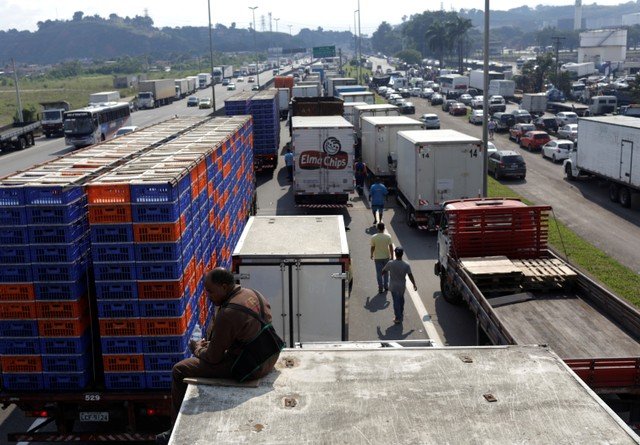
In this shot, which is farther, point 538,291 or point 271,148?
point 271,148

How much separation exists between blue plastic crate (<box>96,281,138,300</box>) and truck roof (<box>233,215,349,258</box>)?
2.09 m

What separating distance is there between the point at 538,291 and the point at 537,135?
103 feet

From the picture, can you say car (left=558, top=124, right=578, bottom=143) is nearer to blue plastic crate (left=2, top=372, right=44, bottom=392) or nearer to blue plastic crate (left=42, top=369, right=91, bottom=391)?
blue plastic crate (left=42, top=369, right=91, bottom=391)

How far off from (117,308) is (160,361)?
Answer: 2.86 feet

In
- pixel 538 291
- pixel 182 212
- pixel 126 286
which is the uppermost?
pixel 182 212

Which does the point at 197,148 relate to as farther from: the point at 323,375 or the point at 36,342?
the point at 323,375

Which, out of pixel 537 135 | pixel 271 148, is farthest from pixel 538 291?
pixel 537 135

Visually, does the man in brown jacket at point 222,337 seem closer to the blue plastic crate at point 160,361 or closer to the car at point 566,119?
the blue plastic crate at point 160,361

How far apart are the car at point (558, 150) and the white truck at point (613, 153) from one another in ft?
23.2

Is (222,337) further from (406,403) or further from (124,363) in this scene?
(124,363)

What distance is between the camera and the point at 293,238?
11.6m

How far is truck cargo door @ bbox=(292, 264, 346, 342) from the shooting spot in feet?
35.2

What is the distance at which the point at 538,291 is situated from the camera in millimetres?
13000

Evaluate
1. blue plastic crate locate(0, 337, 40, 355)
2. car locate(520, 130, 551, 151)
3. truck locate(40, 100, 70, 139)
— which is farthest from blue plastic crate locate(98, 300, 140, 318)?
truck locate(40, 100, 70, 139)
